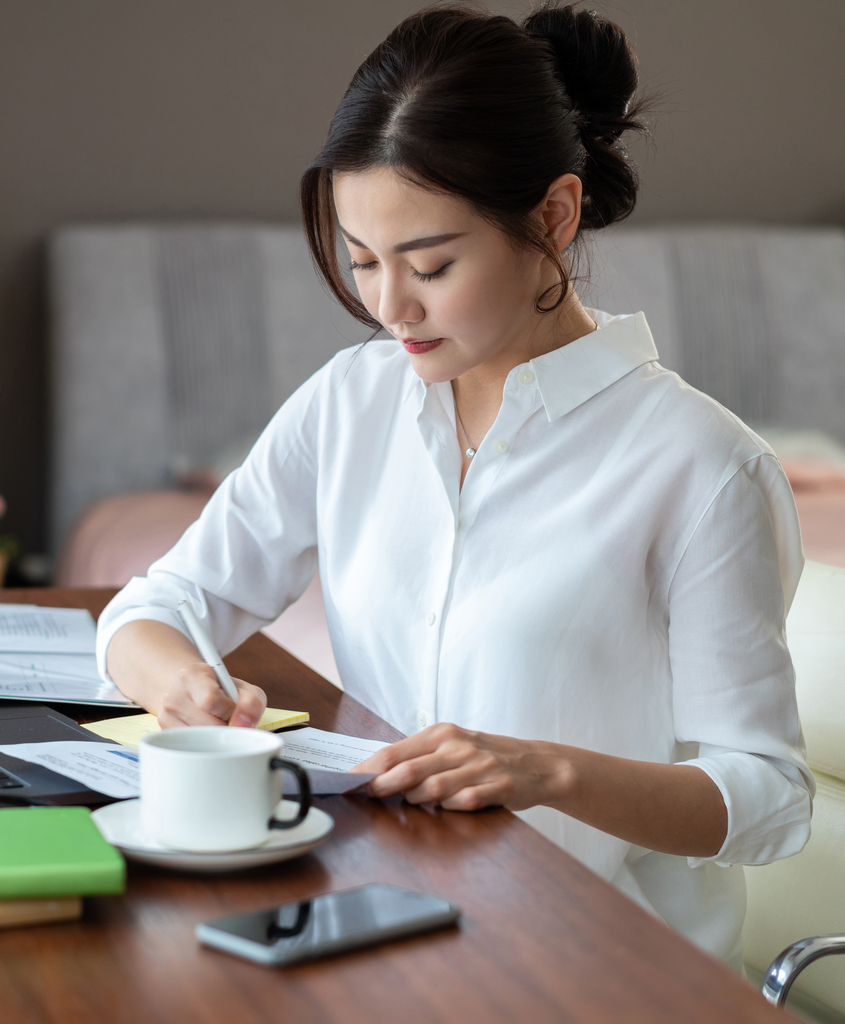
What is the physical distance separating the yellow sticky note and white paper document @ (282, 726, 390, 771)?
0.01 metres

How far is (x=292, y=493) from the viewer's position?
118cm

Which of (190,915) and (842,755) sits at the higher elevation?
(190,915)

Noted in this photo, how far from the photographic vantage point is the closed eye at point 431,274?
36.7 inches

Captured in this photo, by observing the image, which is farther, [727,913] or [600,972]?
[727,913]

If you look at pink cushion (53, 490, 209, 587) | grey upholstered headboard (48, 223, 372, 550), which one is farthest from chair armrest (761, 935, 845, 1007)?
grey upholstered headboard (48, 223, 372, 550)

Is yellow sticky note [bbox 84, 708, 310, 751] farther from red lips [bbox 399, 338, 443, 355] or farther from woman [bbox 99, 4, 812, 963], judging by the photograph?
red lips [bbox 399, 338, 443, 355]

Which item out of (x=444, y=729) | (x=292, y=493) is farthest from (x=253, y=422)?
(x=444, y=729)

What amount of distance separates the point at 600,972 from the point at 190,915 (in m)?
0.19

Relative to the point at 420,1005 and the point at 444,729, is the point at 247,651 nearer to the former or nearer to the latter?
the point at 444,729

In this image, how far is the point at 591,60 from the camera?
1.00 meters

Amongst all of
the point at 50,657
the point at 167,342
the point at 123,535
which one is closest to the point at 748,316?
the point at 167,342

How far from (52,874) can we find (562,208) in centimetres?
71

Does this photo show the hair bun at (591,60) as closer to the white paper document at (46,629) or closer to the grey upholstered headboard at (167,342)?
the white paper document at (46,629)

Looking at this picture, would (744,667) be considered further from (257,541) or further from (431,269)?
(257,541)
